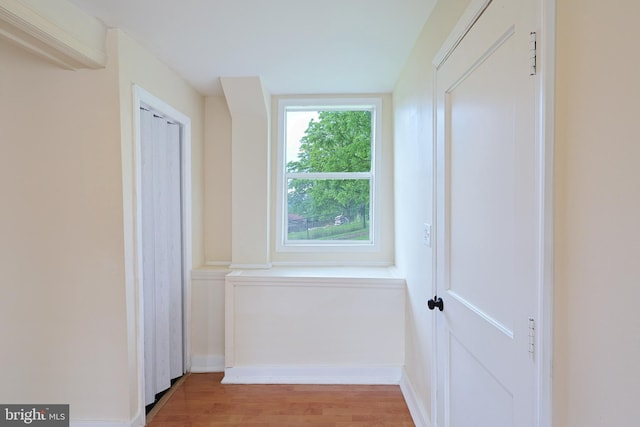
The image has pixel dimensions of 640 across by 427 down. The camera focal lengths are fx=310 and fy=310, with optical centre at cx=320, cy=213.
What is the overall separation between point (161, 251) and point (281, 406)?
1.40 metres

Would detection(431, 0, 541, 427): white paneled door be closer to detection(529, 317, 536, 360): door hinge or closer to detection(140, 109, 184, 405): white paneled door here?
detection(529, 317, 536, 360): door hinge

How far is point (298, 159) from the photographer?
2.97 metres

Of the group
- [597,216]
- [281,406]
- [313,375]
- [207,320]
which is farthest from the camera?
[207,320]

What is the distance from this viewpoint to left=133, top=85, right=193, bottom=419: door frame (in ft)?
6.40

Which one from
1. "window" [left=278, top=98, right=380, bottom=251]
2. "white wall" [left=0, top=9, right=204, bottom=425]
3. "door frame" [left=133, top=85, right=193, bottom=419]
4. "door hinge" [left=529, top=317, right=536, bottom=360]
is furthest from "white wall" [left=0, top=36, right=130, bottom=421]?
"door hinge" [left=529, top=317, right=536, bottom=360]

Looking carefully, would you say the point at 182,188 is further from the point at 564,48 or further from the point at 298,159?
the point at 564,48

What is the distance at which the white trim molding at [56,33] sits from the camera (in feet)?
4.50

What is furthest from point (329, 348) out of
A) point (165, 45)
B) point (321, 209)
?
point (165, 45)

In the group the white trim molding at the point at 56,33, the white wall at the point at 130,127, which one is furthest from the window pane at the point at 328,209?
the white trim molding at the point at 56,33

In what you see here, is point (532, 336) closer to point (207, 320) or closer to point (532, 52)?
point (532, 52)

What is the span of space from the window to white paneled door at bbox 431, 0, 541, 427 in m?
1.43

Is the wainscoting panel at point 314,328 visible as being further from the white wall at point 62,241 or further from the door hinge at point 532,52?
the door hinge at point 532,52

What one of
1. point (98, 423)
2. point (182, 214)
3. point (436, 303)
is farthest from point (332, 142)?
point (98, 423)

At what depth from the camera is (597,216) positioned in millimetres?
631
